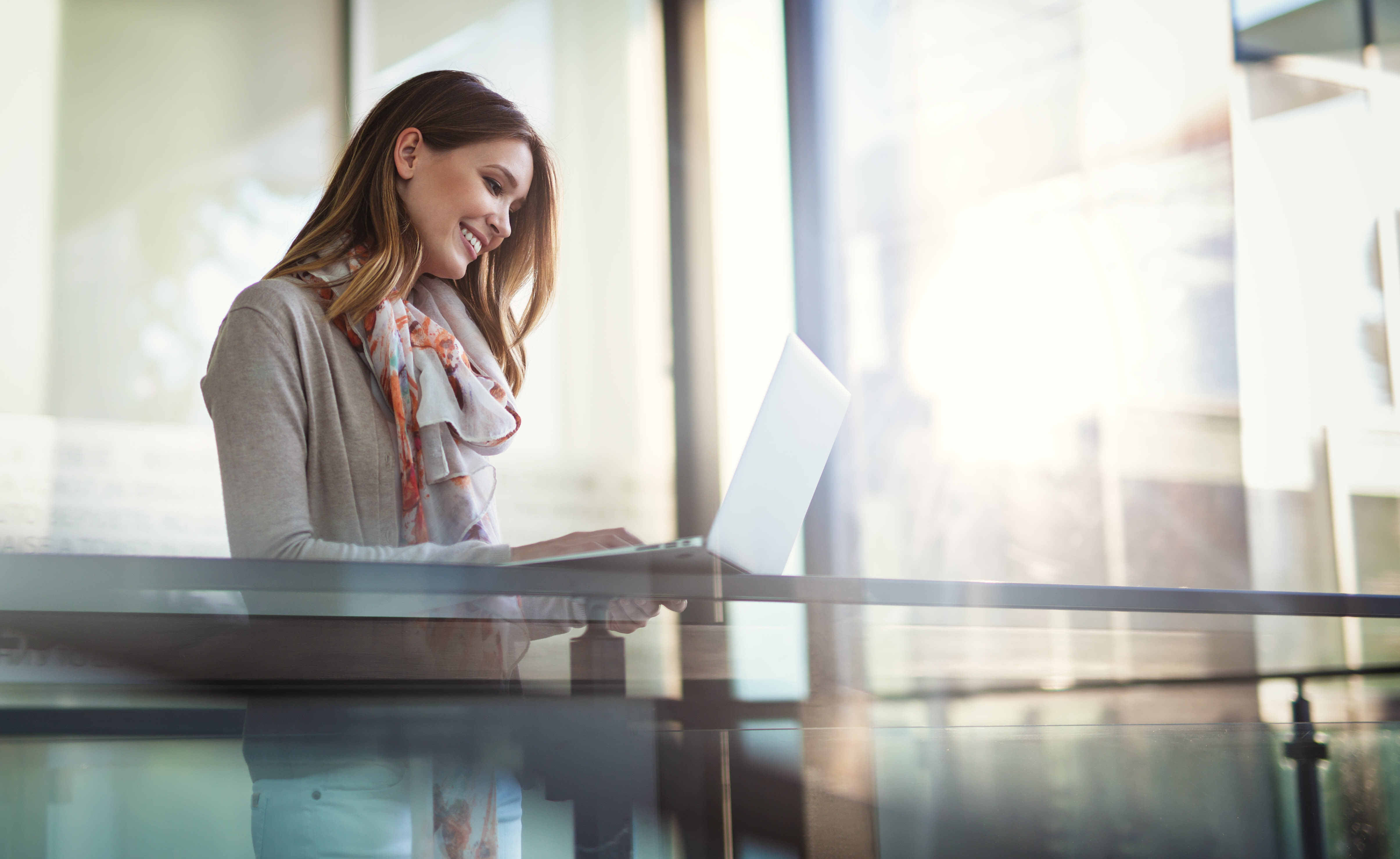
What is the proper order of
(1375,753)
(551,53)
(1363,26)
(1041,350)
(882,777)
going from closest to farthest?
1. (882,777)
2. (1375,753)
3. (1363,26)
4. (1041,350)
5. (551,53)

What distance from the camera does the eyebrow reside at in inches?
46.9

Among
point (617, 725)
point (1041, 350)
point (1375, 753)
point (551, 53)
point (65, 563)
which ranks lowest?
point (1375, 753)

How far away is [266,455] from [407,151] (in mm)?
415

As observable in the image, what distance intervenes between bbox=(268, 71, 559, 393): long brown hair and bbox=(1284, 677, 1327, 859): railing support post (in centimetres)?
101

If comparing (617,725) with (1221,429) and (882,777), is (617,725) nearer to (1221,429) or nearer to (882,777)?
(882,777)

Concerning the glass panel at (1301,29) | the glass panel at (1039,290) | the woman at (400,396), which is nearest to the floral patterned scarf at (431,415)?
the woman at (400,396)

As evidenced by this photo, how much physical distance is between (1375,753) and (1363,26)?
6.97ft

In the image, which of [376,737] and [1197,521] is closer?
[376,737]

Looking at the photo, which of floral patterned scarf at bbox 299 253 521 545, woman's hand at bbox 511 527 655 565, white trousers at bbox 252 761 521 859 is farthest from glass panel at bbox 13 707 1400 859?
floral patterned scarf at bbox 299 253 521 545

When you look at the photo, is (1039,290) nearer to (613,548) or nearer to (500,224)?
(500,224)

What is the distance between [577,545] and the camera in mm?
891

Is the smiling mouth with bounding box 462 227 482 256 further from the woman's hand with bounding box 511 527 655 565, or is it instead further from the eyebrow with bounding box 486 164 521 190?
the woman's hand with bounding box 511 527 655 565

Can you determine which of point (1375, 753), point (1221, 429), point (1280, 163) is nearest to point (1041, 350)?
point (1221, 429)

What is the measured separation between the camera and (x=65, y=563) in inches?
26.0
